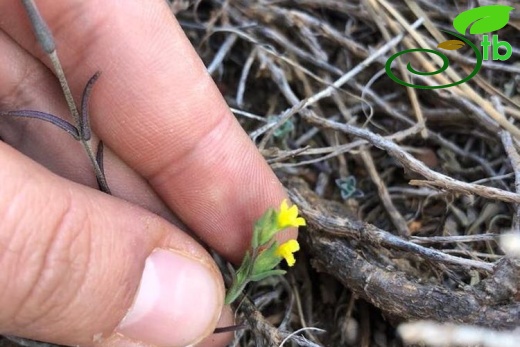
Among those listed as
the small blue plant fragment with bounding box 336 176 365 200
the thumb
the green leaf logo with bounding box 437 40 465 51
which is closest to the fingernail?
the thumb

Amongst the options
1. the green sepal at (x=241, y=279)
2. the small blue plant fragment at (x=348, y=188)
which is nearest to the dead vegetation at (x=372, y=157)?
the small blue plant fragment at (x=348, y=188)

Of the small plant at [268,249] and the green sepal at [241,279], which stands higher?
the small plant at [268,249]

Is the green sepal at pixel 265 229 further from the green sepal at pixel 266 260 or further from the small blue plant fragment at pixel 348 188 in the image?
the small blue plant fragment at pixel 348 188

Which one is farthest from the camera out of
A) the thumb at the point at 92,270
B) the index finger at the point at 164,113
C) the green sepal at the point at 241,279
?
the index finger at the point at 164,113

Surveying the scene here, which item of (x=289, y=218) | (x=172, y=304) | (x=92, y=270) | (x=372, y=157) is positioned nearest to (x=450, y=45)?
(x=372, y=157)

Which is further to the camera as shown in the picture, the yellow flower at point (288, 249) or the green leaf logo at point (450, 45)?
the green leaf logo at point (450, 45)

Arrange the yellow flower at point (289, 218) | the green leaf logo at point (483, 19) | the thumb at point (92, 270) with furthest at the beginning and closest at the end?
1. the green leaf logo at point (483, 19)
2. the yellow flower at point (289, 218)
3. the thumb at point (92, 270)

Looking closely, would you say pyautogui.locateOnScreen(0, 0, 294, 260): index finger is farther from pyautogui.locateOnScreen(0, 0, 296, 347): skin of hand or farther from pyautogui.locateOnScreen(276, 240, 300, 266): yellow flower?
pyautogui.locateOnScreen(276, 240, 300, 266): yellow flower

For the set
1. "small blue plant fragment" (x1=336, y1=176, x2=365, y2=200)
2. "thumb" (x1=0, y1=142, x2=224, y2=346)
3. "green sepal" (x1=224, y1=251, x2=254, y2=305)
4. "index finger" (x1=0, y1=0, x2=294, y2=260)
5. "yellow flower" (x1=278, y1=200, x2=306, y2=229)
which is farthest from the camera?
"small blue plant fragment" (x1=336, y1=176, x2=365, y2=200)
